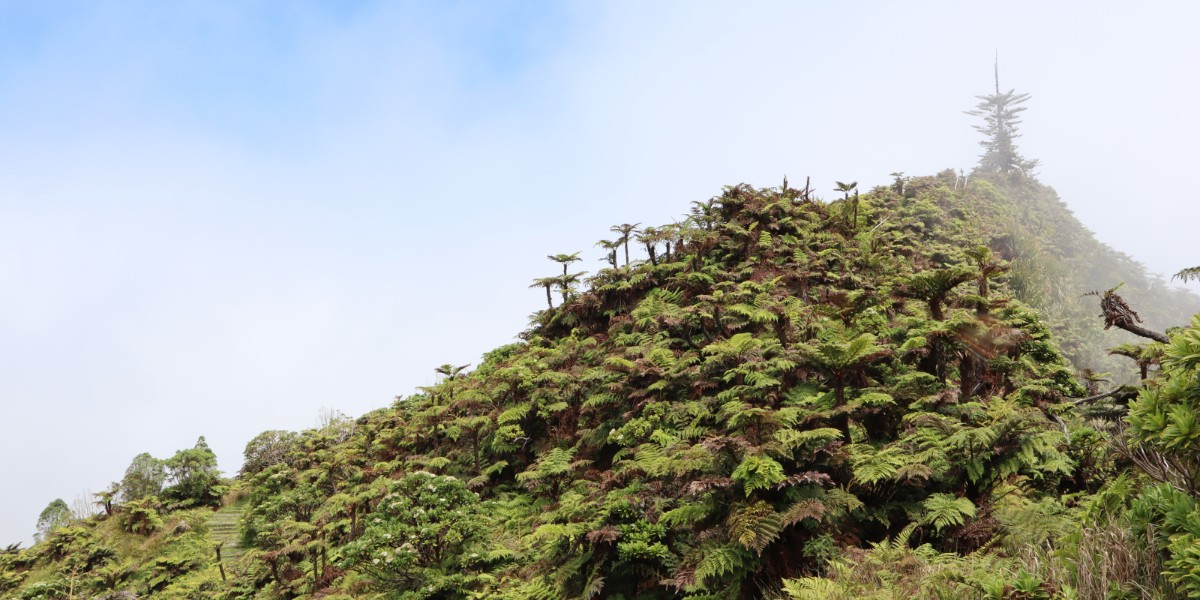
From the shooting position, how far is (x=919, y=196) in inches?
947

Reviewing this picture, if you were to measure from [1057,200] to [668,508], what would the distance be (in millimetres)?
42449

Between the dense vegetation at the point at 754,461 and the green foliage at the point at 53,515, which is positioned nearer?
the dense vegetation at the point at 754,461

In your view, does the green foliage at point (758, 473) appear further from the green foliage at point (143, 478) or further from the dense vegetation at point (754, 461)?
the green foliage at point (143, 478)

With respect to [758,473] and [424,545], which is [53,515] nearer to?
[424,545]

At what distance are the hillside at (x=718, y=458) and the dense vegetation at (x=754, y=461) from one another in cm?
5

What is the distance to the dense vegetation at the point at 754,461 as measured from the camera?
17.8 ft

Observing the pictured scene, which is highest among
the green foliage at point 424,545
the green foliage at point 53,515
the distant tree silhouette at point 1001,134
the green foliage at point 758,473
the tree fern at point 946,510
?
the distant tree silhouette at point 1001,134

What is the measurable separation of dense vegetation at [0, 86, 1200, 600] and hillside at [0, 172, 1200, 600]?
0.16ft

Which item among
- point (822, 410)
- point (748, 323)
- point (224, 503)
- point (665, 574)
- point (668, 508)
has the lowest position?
point (224, 503)

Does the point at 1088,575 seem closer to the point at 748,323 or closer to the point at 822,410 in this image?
the point at 822,410

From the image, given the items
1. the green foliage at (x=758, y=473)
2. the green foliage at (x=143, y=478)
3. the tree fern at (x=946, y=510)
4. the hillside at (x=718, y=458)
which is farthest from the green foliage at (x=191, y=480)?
the tree fern at (x=946, y=510)

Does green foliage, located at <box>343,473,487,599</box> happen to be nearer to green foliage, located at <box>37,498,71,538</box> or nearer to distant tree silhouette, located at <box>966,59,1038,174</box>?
green foliage, located at <box>37,498,71,538</box>

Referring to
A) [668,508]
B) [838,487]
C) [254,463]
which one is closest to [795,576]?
[838,487]

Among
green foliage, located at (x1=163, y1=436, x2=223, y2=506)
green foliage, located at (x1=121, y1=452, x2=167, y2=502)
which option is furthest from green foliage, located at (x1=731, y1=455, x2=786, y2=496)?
green foliage, located at (x1=121, y1=452, x2=167, y2=502)
